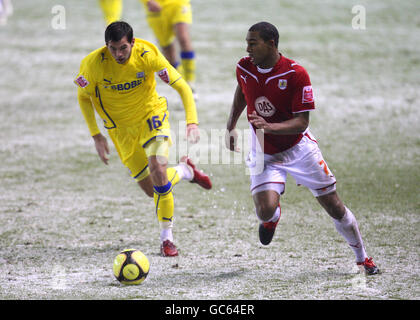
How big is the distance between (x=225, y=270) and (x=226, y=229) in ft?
4.16

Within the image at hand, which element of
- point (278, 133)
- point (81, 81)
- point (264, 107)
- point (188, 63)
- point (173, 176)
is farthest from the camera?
point (188, 63)

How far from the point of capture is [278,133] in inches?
198

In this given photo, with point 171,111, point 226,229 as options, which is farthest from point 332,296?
point 171,111

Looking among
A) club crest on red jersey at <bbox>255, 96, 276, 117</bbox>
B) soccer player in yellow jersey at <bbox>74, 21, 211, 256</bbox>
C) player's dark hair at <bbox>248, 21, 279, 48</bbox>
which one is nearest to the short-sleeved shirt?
soccer player in yellow jersey at <bbox>74, 21, 211, 256</bbox>

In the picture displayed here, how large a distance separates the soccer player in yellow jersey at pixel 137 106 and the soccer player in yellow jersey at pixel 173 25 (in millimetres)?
4863

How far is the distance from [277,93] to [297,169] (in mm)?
668

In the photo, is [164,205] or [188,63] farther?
[188,63]

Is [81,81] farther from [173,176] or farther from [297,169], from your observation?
[297,169]

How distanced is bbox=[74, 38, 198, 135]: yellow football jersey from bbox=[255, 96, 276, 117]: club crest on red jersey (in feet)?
2.72

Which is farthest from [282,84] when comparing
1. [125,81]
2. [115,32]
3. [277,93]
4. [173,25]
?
[173,25]

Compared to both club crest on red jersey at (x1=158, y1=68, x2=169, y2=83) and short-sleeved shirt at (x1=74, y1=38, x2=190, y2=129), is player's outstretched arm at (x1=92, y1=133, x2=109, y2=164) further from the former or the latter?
club crest on red jersey at (x1=158, y1=68, x2=169, y2=83)

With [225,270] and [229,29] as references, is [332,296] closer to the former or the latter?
[225,270]

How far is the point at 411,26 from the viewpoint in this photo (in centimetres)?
1658

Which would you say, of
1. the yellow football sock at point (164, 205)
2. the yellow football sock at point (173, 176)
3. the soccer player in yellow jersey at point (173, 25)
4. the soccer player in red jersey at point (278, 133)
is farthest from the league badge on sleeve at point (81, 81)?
the soccer player in yellow jersey at point (173, 25)
